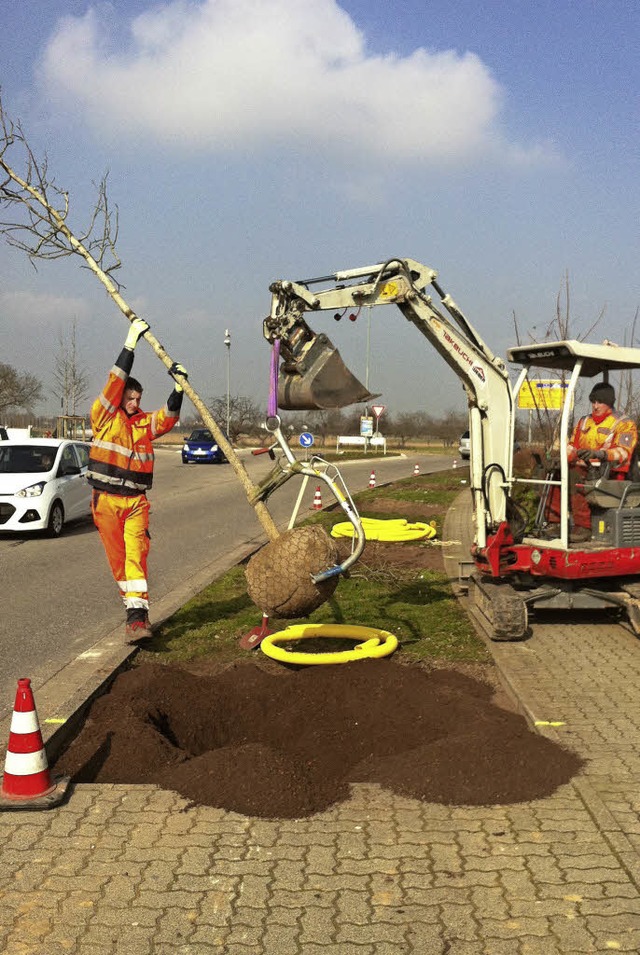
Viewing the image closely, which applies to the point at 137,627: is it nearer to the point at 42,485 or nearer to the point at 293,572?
the point at 293,572

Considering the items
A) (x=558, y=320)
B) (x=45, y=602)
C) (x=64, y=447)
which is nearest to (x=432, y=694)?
(x=45, y=602)

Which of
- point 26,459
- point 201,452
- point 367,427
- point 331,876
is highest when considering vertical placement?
point 26,459

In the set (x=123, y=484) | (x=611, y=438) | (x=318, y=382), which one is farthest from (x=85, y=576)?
(x=611, y=438)

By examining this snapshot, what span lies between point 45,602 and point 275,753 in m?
5.64

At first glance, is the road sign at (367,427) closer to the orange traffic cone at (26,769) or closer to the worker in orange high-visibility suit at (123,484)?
the worker in orange high-visibility suit at (123,484)

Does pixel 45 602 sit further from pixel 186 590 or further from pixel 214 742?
pixel 214 742

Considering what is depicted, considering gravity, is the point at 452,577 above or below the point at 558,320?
below

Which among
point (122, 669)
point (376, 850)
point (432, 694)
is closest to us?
point (376, 850)

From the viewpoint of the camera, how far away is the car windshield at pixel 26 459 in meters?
15.3

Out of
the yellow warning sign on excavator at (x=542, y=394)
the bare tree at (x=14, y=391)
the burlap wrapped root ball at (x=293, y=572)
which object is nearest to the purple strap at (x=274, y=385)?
the burlap wrapped root ball at (x=293, y=572)

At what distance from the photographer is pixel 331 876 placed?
348 cm

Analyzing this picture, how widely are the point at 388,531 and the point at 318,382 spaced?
7.74 m

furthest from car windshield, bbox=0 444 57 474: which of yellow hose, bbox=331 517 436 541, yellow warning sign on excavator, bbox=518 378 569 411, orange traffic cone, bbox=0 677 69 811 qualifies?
orange traffic cone, bbox=0 677 69 811

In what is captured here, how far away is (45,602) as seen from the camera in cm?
939
